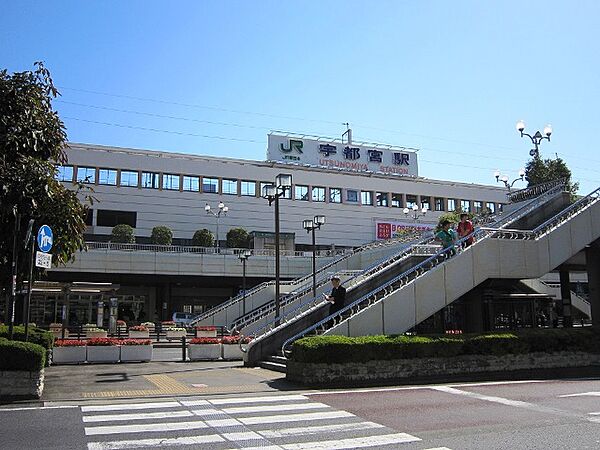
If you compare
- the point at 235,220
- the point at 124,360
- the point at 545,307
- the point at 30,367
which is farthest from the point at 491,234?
the point at 235,220

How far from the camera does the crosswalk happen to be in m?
8.00

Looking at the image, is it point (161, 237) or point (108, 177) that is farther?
point (108, 177)

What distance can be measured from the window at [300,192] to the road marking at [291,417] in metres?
50.9

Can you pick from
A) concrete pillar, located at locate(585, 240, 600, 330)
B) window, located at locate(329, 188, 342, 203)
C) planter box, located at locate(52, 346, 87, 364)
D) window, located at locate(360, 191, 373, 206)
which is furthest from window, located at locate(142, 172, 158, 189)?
concrete pillar, located at locate(585, 240, 600, 330)

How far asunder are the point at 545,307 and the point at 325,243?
37.1m

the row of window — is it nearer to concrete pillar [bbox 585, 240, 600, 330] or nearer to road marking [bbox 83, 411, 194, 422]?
concrete pillar [bbox 585, 240, 600, 330]

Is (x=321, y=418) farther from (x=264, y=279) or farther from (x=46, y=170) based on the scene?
(x=264, y=279)

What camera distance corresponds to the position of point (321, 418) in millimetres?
9875

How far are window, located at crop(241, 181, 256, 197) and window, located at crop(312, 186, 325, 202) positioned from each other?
679 cm

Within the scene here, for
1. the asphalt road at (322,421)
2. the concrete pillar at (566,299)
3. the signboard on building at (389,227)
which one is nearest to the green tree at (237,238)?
the signboard on building at (389,227)

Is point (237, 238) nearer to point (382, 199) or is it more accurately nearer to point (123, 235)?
point (123, 235)

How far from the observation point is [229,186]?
58.9 meters

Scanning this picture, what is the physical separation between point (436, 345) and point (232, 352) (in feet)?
28.4

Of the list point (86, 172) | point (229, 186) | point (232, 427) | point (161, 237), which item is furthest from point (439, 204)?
point (232, 427)
